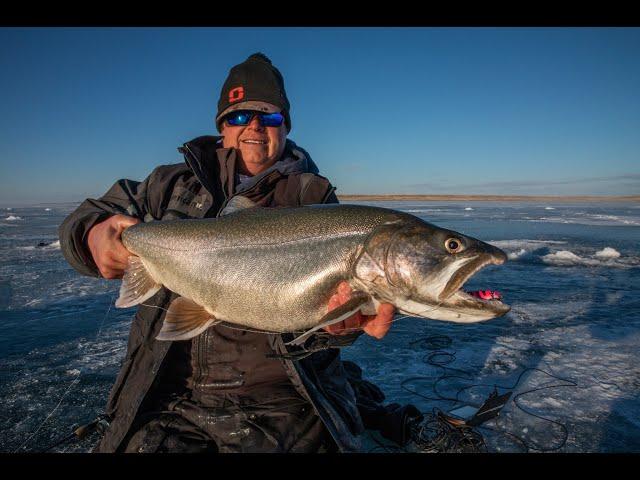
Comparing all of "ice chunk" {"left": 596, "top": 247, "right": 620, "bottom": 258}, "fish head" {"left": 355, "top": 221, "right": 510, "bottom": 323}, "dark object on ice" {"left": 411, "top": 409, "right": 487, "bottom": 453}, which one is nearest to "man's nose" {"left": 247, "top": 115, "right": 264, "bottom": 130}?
"fish head" {"left": 355, "top": 221, "right": 510, "bottom": 323}

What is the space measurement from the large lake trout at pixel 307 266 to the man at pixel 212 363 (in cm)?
19

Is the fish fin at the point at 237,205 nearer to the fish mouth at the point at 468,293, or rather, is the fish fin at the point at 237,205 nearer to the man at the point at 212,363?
the man at the point at 212,363

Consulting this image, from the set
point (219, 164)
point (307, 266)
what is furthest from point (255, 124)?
point (307, 266)

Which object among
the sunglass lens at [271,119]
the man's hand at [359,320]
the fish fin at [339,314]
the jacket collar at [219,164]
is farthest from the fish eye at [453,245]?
the sunglass lens at [271,119]

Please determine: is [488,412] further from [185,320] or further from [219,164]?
[219,164]

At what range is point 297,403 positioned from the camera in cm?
297

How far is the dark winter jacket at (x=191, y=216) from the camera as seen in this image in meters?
2.86

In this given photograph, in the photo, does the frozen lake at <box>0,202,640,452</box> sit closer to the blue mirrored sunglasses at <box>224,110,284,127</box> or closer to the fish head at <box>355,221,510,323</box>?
the fish head at <box>355,221,510,323</box>

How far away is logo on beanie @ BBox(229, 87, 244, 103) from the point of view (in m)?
3.73
